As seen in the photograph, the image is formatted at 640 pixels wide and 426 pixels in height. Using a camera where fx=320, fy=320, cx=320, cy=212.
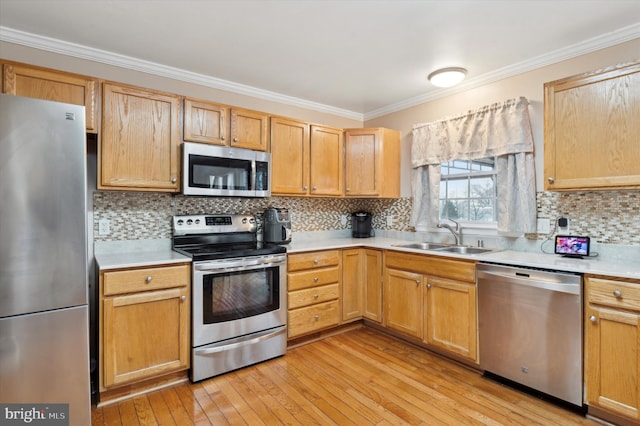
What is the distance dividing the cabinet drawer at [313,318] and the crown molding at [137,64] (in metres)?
2.18

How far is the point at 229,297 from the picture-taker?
8.18 ft

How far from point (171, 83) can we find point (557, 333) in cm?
346

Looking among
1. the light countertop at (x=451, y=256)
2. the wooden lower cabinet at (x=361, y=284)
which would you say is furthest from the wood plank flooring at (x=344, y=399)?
the light countertop at (x=451, y=256)

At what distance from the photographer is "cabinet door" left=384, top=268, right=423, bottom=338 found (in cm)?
283

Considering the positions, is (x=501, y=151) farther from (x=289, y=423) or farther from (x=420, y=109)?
(x=289, y=423)

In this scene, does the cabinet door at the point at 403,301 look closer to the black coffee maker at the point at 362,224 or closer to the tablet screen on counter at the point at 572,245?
the black coffee maker at the point at 362,224

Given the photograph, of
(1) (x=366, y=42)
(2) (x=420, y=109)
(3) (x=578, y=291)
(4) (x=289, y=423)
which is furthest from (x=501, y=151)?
(4) (x=289, y=423)

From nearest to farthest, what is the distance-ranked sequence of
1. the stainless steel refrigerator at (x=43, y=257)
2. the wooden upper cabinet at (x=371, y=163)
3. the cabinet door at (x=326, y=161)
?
the stainless steel refrigerator at (x=43, y=257), the cabinet door at (x=326, y=161), the wooden upper cabinet at (x=371, y=163)

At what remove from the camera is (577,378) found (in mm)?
1932

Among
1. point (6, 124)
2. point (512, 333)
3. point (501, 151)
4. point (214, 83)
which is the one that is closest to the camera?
point (6, 124)

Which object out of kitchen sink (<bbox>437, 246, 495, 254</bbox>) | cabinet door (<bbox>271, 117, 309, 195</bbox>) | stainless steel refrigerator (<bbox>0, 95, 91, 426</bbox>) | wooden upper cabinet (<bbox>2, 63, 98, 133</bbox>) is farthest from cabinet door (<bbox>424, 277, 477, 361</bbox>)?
wooden upper cabinet (<bbox>2, 63, 98, 133</bbox>)

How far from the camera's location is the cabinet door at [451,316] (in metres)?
2.46

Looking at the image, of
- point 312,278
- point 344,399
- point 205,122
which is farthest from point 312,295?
point 205,122

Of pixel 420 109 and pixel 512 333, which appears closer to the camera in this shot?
pixel 512 333
